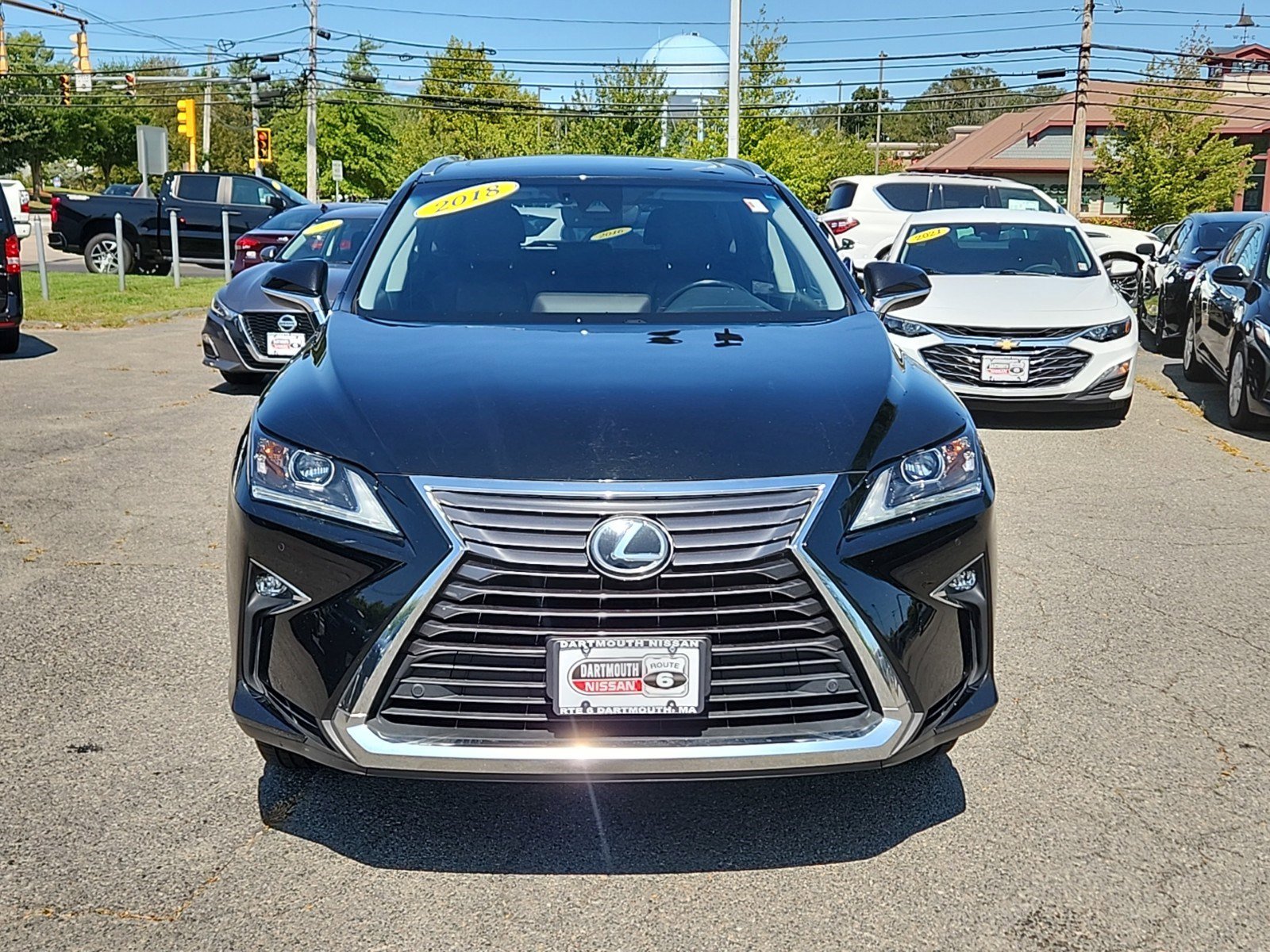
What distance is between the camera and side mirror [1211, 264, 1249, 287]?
9.80m

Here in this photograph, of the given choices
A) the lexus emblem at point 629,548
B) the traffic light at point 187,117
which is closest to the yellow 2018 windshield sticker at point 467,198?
the lexus emblem at point 629,548

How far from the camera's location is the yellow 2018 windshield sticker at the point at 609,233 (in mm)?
4609

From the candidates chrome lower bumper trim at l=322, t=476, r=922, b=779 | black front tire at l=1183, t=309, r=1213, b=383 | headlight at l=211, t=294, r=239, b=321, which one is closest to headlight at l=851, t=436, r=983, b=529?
chrome lower bumper trim at l=322, t=476, r=922, b=779

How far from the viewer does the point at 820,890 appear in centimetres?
303

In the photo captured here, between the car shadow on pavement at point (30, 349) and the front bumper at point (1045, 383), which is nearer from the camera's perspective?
the front bumper at point (1045, 383)

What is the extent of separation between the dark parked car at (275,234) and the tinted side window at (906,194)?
7.93m

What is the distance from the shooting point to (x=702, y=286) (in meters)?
4.36

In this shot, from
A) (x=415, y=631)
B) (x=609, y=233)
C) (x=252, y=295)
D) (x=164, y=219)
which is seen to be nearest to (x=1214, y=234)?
(x=252, y=295)

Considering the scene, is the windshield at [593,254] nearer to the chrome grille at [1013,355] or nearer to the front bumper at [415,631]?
the front bumper at [415,631]

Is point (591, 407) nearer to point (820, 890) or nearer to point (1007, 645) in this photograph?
point (820, 890)

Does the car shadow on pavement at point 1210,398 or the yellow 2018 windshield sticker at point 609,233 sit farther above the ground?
the yellow 2018 windshield sticker at point 609,233

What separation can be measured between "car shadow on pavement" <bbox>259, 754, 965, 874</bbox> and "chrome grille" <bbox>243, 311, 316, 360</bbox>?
284 inches

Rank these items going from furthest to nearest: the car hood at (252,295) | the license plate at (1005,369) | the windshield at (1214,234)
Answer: the windshield at (1214,234)
the car hood at (252,295)
the license plate at (1005,369)

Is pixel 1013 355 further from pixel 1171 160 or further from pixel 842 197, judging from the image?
pixel 1171 160
